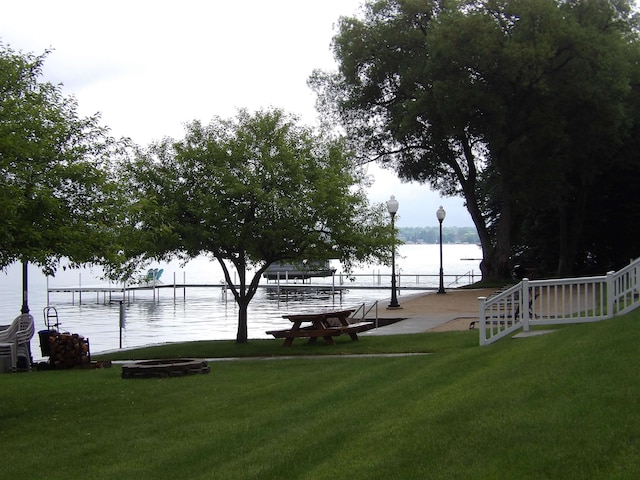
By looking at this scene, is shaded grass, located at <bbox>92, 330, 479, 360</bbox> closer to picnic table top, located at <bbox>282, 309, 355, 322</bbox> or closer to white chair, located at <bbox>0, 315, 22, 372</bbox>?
picnic table top, located at <bbox>282, 309, 355, 322</bbox>

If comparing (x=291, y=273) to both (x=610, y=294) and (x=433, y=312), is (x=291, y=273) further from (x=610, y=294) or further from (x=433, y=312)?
(x=610, y=294)

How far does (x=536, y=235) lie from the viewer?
49.9 meters

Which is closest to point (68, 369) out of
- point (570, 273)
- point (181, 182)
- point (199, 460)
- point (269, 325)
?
point (181, 182)

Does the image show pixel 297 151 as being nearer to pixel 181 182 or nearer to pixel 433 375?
pixel 181 182

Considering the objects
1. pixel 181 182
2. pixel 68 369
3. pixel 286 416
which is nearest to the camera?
pixel 286 416

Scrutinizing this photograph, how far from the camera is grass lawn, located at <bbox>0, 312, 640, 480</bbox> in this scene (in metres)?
6.59

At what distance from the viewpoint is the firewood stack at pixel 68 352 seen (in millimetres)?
17578

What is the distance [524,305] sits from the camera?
15633mm

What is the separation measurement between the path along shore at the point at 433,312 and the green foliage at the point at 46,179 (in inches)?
441

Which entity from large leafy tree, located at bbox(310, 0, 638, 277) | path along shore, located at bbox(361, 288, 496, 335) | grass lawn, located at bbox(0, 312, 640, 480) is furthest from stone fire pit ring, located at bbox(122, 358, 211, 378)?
large leafy tree, located at bbox(310, 0, 638, 277)

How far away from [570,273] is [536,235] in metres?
5.20

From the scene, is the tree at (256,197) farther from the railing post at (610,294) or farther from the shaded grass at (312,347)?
the railing post at (610,294)

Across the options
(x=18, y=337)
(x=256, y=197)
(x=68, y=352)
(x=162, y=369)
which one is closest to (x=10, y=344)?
(x=18, y=337)

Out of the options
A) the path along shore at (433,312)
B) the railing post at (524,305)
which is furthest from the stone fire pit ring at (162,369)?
the path along shore at (433,312)
